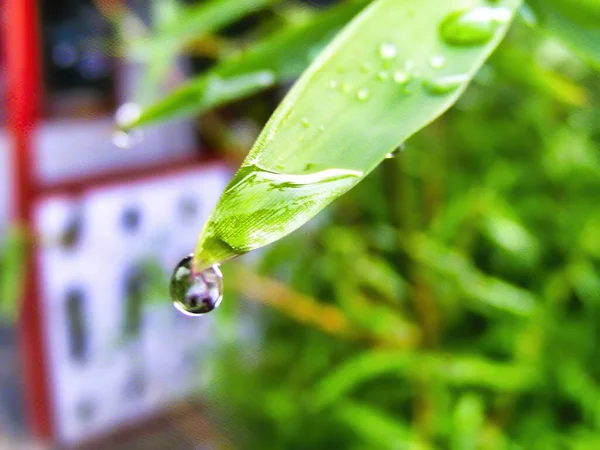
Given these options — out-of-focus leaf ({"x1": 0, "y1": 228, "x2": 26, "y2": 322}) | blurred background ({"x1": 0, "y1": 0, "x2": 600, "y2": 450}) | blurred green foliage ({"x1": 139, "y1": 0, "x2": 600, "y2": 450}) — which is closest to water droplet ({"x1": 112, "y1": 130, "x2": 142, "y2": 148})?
blurred background ({"x1": 0, "y1": 0, "x2": 600, "y2": 450})

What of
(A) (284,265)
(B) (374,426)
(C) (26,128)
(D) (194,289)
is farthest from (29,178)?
(D) (194,289)

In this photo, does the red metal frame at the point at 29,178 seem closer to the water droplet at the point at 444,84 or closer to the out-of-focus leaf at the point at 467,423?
the out-of-focus leaf at the point at 467,423

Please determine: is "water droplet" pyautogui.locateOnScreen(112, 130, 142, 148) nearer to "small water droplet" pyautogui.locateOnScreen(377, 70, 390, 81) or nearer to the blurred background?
the blurred background

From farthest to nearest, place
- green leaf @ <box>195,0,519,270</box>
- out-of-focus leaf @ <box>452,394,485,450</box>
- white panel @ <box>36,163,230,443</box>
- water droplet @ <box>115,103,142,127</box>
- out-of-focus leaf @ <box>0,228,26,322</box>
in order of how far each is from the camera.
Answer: white panel @ <box>36,163,230,443</box>
out-of-focus leaf @ <box>0,228,26,322</box>
out-of-focus leaf @ <box>452,394,485,450</box>
water droplet @ <box>115,103,142,127</box>
green leaf @ <box>195,0,519,270</box>

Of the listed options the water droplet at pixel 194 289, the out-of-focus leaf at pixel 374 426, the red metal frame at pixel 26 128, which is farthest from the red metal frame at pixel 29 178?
the water droplet at pixel 194 289

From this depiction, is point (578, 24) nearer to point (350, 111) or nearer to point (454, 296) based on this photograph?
point (350, 111)

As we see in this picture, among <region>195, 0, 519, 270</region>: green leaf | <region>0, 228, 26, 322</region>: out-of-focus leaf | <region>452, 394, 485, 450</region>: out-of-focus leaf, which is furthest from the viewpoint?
<region>0, 228, 26, 322</region>: out-of-focus leaf

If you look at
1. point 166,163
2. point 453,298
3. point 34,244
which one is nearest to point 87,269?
point 34,244
